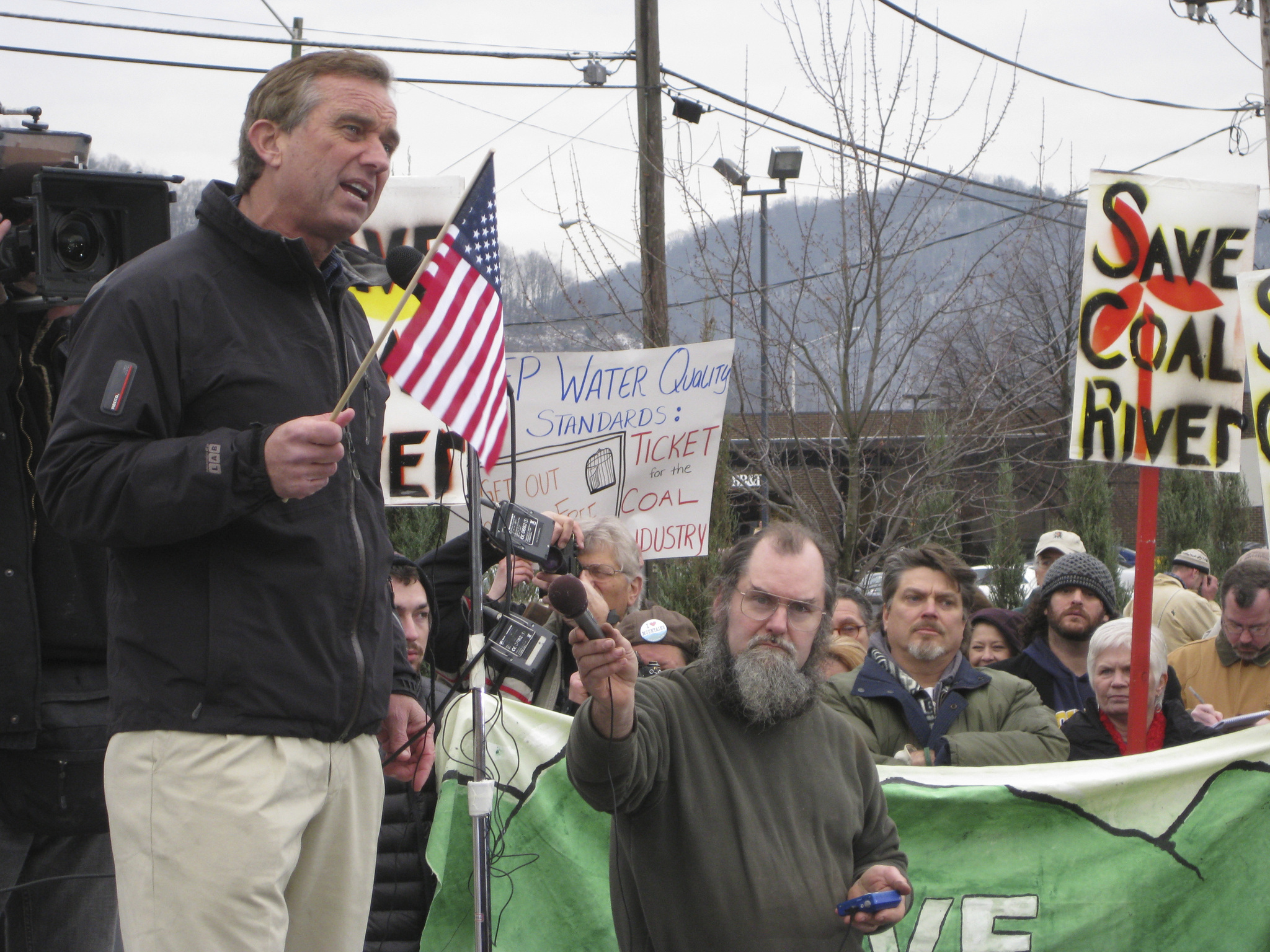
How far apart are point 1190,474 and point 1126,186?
14.1 m

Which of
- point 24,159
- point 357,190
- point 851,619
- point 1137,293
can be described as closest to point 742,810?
point 357,190

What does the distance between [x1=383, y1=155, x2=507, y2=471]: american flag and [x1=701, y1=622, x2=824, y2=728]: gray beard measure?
2.36ft

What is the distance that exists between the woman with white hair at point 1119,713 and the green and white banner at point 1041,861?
0.48 metres

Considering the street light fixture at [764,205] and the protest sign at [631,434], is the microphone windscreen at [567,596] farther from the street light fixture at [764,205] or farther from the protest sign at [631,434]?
the street light fixture at [764,205]

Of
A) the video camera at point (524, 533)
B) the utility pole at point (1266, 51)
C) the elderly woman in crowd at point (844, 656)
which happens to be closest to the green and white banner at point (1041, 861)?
the video camera at point (524, 533)

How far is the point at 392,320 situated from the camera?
209cm

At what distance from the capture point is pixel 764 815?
289 cm

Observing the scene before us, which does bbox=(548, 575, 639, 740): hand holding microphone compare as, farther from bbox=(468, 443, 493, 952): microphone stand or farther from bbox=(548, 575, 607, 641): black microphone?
bbox=(468, 443, 493, 952): microphone stand

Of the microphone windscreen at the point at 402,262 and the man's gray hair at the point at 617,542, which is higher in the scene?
the microphone windscreen at the point at 402,262

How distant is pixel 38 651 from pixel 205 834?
0.78 meters

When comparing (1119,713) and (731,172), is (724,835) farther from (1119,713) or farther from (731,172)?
(731,172)

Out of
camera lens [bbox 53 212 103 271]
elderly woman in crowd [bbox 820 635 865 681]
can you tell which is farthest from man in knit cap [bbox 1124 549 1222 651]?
camera lens [bbox 53 212 103 271]

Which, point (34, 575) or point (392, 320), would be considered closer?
point (392, 320)

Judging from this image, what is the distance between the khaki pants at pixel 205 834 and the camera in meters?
1.97
